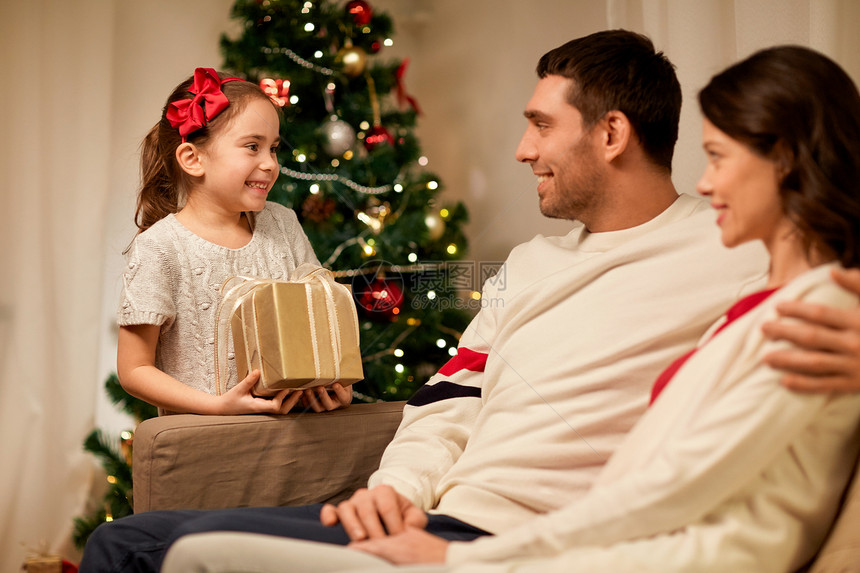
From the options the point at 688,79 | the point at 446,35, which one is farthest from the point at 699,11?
the point at 446,35

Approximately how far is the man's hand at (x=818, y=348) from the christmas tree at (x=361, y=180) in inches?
62.5

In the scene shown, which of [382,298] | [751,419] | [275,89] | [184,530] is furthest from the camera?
[382,298]

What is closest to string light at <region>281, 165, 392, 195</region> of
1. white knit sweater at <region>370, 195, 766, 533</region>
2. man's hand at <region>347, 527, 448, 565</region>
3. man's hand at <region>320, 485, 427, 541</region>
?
white knit sweater at <region>370, 195, 766, 533</region>

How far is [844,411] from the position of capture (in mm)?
791

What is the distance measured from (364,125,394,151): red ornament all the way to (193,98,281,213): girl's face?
34.2 inches

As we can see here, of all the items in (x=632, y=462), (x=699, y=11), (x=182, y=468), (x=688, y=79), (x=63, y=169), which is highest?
(x=699, y=11)

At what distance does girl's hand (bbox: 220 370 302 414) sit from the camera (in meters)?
1.37

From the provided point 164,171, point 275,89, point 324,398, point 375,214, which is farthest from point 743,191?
point 375,214

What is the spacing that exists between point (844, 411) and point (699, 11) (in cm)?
118

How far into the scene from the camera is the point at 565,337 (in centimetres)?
117

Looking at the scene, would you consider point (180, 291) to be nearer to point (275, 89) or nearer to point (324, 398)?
point (324, 398)

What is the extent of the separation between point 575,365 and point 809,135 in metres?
0.46

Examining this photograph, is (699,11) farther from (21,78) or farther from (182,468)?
(21,78)

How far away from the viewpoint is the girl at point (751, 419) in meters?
0.75
